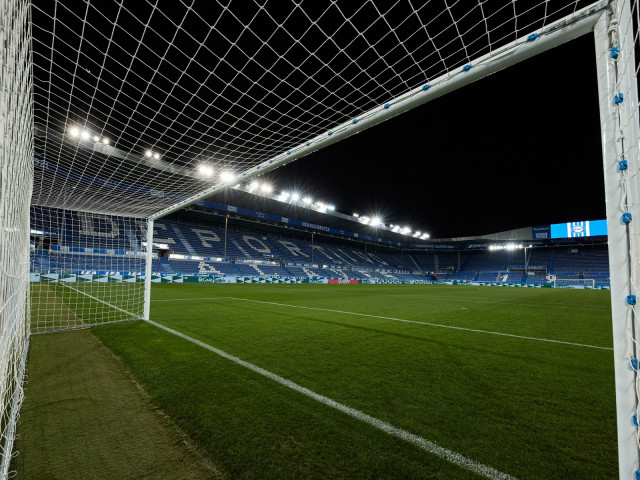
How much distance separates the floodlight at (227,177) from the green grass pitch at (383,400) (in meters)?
2.44

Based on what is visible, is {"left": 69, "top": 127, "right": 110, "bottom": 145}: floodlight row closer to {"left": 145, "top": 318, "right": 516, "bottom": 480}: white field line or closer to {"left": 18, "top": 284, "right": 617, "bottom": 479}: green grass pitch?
{"left": 18, "top": 284, "right": 617, "bottom": 479}: green grass pitch

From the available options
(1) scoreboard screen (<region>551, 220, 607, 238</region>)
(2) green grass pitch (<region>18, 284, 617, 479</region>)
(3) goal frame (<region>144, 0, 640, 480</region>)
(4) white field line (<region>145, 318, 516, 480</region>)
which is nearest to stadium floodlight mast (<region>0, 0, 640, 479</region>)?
(3) goal frame (<region>144, 0, 640, 480</region>)

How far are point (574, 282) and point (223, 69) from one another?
172 ft

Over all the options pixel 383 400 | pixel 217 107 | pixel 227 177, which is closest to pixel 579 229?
pixel 227 177

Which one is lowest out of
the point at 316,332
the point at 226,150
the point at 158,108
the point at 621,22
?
the point at 316,332

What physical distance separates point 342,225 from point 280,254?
11.0 meters

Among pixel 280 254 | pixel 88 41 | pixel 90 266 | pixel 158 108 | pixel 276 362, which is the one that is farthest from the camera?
pixel 280 254

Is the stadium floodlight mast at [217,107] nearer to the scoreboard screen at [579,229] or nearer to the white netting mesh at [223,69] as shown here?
the white netting mesh at [223,69]

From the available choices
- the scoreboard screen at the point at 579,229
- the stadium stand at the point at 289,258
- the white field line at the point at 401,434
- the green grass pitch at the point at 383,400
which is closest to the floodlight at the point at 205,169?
the green grass pitch at the point at 383,400

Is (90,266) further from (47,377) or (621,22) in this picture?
(621,22)

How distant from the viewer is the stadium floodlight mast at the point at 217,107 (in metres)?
1.40

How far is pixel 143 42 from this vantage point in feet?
9.62

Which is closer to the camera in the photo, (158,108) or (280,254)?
(158,108)

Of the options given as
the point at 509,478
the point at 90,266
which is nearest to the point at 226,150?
the point at 509,478
